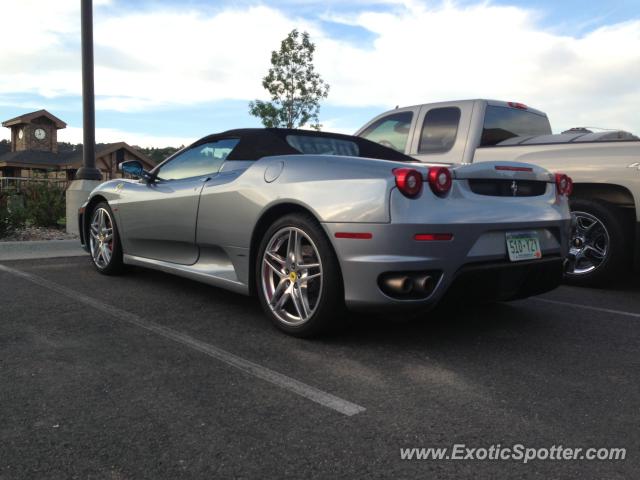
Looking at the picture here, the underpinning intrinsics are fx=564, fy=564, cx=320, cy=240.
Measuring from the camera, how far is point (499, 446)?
2.08 metres

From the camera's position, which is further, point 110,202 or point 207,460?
point 110,202

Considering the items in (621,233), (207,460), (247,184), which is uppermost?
(247,184)

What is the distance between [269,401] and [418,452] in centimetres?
72

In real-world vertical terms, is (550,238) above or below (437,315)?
above

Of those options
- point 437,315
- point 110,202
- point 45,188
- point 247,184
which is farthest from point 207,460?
point 45,188

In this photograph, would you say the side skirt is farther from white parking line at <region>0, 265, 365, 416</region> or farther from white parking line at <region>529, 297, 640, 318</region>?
white parking line at <region>529, 297, 640, 318</region>

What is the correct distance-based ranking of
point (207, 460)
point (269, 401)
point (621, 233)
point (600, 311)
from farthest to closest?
point (621, 233) < point (600, 311) < point (269, 401) < point (207, 460)

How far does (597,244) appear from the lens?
5355mm

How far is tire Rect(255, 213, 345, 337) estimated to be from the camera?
3156mm

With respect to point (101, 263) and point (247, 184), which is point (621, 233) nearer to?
point (247, 184)

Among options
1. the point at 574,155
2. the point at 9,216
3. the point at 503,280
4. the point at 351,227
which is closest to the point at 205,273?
the point at 351,227

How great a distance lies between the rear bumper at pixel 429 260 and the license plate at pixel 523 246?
3 cm

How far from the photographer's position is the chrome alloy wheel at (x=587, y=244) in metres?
5.28

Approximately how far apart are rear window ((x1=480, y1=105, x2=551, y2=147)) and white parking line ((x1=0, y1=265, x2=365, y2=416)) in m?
3.80
